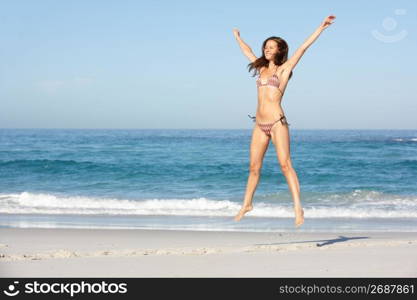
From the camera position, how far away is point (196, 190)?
1988cm

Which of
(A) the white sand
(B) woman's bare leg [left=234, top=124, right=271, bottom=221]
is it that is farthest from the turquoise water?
(B) woman's bare leg [left=234, top=124, right=271, bottom=221]

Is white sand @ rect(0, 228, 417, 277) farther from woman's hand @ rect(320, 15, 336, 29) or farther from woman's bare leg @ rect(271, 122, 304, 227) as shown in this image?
woman's hand @ rect(320, 15, 336, 29)

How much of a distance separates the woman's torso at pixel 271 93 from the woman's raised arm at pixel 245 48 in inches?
10.8

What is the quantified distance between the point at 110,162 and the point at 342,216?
16366 millimetres

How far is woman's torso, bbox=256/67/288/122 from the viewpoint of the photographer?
6988 mm

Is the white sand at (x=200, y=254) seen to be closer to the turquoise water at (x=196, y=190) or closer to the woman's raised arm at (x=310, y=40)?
the turquoise water at (x=196, y=190)

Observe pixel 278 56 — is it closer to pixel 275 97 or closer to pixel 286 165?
pixel 275 97

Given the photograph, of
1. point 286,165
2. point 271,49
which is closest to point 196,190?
point 286,165

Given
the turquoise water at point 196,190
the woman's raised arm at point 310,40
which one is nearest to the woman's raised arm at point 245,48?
the woman's raised arm at point 310,40

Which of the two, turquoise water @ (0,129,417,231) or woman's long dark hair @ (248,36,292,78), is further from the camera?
turquoise water @ (0,129,417,231)

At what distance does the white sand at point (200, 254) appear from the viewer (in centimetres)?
607

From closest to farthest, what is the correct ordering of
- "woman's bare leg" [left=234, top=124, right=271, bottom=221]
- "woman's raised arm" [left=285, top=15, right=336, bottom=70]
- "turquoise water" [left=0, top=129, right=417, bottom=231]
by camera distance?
"woman's raised arm" [left=285, top=15, right=336, bottom=70] → "woman's bare leg" [left=234, top=124, right=271, bottom=221] → "turquoise water" [left=0, top=129, right=417, bottom=231]

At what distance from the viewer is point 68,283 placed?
5434 millimetres

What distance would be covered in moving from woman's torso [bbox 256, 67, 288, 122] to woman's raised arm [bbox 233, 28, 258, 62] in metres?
0.27
